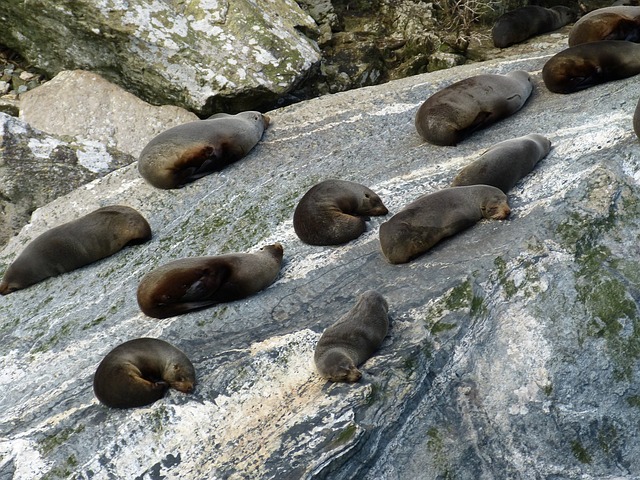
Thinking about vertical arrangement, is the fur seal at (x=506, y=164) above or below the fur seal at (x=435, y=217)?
above

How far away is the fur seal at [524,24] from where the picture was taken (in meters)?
8.94

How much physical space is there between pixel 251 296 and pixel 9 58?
5.09m

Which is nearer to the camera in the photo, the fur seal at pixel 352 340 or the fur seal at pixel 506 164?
the fur seal at pixel 352 340

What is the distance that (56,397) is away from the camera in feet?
14.6

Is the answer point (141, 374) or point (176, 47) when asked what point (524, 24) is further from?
point (141, 374)

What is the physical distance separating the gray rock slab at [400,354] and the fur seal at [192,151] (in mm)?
907

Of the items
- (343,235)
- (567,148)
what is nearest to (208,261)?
(343,235)

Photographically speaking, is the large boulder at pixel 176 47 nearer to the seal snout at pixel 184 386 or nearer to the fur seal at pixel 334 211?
the fur seal at pixel 334 211

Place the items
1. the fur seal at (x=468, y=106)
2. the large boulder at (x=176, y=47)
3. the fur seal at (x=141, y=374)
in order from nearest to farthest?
the fur seal at (x=141, y=374)
the fur seal at (x=468, y=106)
the large boulder at (x=176, y=47)

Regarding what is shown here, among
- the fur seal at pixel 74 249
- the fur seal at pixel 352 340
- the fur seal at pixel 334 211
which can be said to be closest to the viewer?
the fur seal at pixel 352 340

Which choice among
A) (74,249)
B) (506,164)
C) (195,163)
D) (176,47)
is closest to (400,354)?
(506,164)

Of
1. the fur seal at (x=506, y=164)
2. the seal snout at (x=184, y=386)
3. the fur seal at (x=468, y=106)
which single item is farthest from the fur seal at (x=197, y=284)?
the fur seal at (x=468, y=106)

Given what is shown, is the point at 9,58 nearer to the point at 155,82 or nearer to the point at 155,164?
the point at 155,82

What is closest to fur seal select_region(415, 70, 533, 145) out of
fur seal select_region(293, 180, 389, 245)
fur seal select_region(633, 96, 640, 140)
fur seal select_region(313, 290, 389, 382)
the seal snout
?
fur seal select_region(293, 180, 389, 245)
